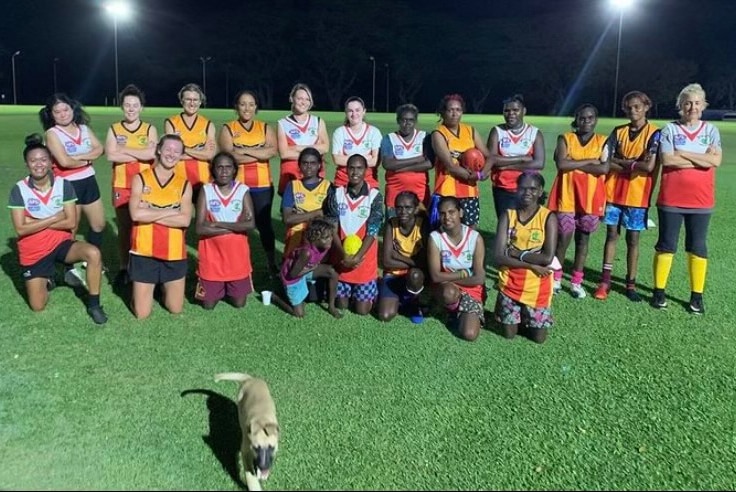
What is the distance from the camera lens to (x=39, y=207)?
5.41m

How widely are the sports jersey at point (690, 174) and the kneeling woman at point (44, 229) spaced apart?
477 cm

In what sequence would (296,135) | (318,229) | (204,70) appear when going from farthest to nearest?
(204,70) → (296,135) → (318,229)

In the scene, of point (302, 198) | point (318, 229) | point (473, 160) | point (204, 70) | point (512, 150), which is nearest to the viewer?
point (318, 229)

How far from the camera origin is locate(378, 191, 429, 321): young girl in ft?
18.3

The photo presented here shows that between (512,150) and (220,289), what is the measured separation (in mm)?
2921

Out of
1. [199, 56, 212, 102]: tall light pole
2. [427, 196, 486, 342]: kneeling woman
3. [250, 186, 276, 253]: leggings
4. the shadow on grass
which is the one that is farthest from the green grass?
[199, 56, 212, 102]: tall light pole

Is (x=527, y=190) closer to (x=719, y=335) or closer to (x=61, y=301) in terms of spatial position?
(x=719, y=335)

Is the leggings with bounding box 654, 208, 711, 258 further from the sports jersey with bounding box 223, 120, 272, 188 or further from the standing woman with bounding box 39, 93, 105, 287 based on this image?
the standing woman with bounding box 39, 93, 105, 287

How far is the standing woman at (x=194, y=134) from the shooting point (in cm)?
632

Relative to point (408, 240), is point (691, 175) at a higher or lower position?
higher

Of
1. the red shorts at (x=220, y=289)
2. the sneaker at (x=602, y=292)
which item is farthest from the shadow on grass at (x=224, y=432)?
the sneaker at (x=602, y=292)

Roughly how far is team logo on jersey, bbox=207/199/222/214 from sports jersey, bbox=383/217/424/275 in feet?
4.85

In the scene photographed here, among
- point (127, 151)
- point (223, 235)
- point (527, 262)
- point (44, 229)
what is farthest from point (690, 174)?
point (44, 229)

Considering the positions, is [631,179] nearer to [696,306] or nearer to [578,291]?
[578,291]
